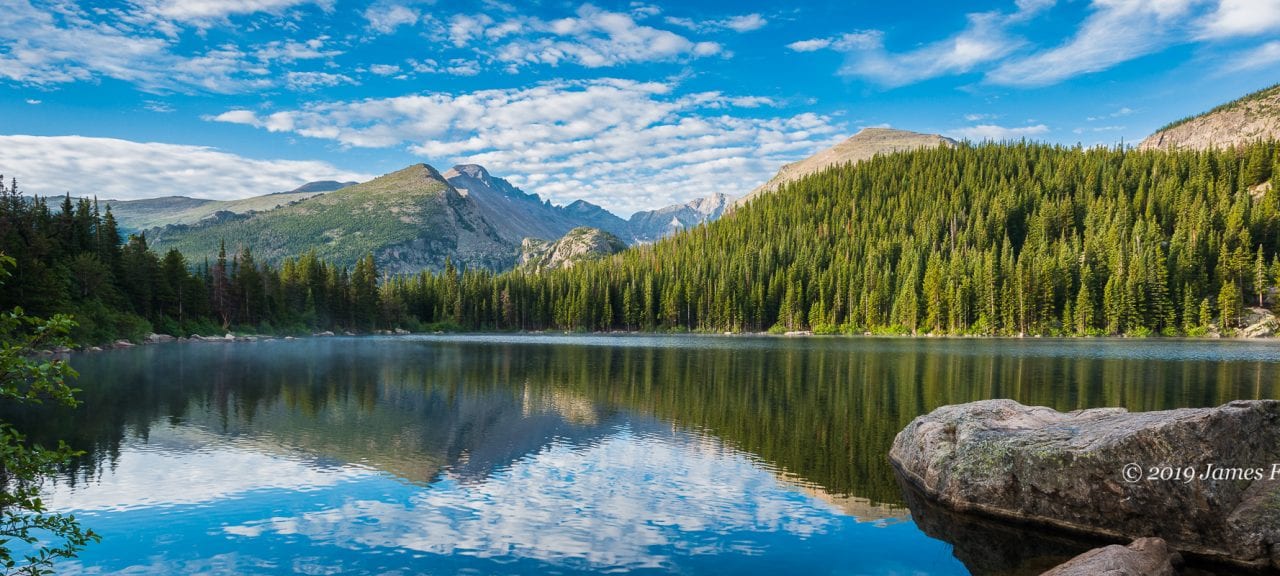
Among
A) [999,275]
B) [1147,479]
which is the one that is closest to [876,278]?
[999,275]

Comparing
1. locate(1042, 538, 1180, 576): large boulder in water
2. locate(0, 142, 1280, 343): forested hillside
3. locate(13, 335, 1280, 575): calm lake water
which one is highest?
locate(0, 142, 1280, 343): forested hillside

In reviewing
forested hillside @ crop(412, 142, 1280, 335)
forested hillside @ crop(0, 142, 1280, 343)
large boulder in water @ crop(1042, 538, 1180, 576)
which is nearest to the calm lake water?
large boulder in water @ crop(1042, 538, 1180, 576)

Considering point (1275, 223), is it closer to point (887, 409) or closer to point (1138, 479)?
point (887, 409)

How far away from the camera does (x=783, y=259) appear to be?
19000cm

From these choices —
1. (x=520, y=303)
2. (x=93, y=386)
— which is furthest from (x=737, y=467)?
(x=520, y=303)

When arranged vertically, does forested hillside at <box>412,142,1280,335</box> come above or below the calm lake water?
above

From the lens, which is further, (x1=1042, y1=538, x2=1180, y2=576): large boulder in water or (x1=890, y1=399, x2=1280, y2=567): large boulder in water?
(x1=890, y1=399, x2=1280, y2=567): large boulder in water

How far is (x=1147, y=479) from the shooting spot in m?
14.6

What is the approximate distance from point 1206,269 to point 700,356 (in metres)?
114

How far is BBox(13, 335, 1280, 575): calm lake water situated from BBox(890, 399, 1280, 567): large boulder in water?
127 cm

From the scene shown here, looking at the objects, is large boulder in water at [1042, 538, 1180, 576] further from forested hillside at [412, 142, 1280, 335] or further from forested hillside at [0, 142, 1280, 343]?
forested hillside at [412, 142, 1280, 335]

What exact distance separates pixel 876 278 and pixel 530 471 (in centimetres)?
14488

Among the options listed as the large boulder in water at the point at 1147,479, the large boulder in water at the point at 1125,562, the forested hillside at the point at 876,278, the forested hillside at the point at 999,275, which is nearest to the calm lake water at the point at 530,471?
the large boulder in water at the point at 1147,479

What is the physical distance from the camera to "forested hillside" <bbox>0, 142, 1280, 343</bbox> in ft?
322
